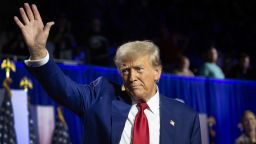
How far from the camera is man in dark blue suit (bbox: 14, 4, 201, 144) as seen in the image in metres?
3.00

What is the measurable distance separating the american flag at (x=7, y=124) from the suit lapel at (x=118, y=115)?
136 inches

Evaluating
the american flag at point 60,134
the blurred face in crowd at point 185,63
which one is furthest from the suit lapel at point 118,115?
the blurred face in crowd at point 185,63

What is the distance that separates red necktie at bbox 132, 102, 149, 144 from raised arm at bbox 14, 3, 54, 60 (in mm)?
583

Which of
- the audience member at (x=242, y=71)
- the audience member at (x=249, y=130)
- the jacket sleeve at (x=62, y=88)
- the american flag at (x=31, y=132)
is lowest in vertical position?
the audience member at (x=249, y=130)

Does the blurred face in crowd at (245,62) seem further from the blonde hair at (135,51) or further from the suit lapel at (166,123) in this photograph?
the blonde hair at (135,51)

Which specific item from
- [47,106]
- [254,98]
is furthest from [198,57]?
[47,106]

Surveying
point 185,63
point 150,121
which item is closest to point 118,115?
point 150,121

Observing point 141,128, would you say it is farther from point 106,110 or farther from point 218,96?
point 218,96

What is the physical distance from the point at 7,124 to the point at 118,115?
3580 mm

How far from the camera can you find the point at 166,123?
3135 mm

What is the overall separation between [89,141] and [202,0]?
1103cm

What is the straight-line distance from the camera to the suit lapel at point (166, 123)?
3084 millimetres

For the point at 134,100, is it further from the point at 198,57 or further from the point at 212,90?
the point at 198,57

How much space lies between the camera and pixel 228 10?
538 inches
